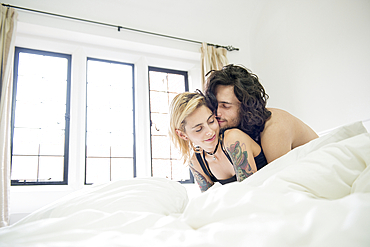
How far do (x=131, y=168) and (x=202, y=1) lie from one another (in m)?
2.28

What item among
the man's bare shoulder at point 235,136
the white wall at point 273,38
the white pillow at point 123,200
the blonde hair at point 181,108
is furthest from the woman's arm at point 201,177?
the white wall at point 273,38

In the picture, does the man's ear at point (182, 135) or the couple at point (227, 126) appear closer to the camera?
the couple at point (227, 126)

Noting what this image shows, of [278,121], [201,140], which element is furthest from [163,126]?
[278,121]

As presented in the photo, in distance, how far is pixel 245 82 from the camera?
1847mm

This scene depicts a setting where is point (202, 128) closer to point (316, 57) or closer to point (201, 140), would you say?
point (201, 140)

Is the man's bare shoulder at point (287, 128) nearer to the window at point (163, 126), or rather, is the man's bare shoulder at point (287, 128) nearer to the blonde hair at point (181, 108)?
the blonde hair at point (181, 108)

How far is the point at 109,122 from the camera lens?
3373mm

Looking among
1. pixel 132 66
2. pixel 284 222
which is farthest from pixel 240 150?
pixel 132 66

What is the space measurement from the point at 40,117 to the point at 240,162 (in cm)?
249

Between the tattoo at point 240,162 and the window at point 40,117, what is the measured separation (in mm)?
2187

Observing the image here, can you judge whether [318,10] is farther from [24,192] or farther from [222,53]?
[24,192]

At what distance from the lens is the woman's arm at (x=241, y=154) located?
4.47 feet

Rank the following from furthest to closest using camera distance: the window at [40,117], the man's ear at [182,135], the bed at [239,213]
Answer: the window at [40,117] < the man's ear at [182,135] < the bed at [239,213]

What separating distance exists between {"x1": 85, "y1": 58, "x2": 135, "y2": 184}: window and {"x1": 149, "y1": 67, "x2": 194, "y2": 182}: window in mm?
285
